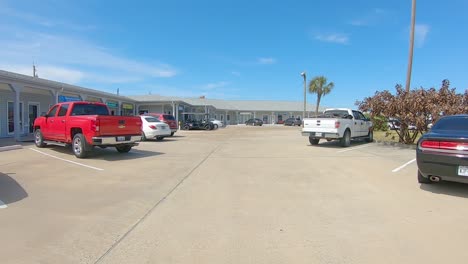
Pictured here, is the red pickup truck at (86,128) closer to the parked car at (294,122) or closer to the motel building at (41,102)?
the motel building at (41,102)

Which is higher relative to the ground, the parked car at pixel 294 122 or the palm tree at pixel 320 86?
the palm tree at pixel 320 86

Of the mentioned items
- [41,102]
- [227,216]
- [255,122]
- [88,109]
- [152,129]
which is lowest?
[227,216]

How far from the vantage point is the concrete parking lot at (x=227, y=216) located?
143 inches

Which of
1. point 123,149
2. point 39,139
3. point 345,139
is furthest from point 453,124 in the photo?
point 39,139

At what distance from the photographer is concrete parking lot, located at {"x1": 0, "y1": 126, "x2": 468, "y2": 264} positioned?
11.9ft

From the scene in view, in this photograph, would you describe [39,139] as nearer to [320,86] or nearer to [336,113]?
[336,113]

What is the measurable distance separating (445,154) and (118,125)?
9.51 m

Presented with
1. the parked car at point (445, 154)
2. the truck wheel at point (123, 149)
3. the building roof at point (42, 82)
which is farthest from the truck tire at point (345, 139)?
the building roof at point (42, 82)

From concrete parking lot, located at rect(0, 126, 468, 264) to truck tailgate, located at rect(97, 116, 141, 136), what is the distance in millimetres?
1900

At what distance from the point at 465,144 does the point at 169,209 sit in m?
5.55

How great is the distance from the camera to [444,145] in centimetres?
619

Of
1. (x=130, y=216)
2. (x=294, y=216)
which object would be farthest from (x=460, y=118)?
(x=130, y=216)

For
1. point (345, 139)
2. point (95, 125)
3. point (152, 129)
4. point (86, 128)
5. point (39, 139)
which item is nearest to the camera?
point (95, 125)

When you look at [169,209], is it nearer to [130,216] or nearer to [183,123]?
[130,216]
